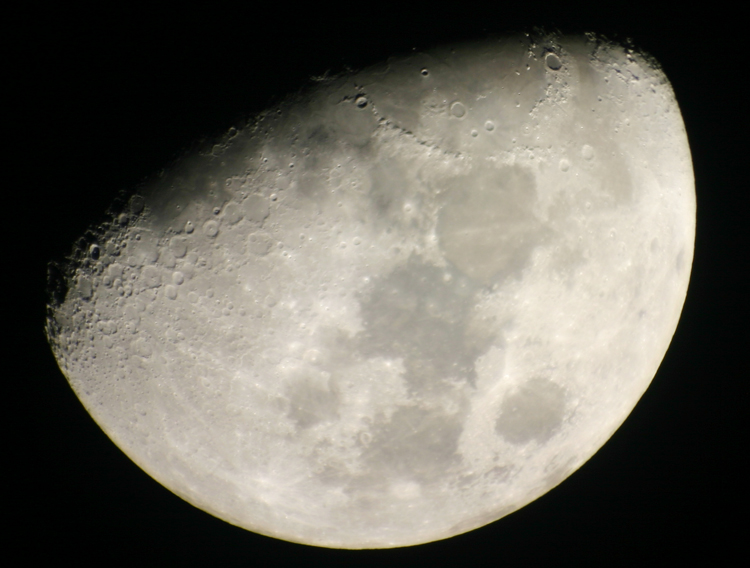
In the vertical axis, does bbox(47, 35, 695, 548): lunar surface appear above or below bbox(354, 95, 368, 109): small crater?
below

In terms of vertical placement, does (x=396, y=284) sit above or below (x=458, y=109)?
below

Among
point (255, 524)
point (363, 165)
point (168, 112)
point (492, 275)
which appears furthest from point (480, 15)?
point (255, 524)

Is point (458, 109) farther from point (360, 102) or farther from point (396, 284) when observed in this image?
point (396, 284)

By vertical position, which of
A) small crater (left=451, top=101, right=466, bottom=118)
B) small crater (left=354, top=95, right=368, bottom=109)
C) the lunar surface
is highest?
small crater (left=354, top=95, right=368, bottom=109)

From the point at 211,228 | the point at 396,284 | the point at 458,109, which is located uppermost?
the point at 458,109

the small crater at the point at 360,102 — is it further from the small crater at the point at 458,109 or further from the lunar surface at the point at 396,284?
the small crater at the point at 458,109

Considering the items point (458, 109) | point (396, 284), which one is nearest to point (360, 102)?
point (458, 109)

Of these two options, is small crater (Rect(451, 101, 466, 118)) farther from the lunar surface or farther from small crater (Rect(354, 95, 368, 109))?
small crater (Rect(354, 95, 368, 109))

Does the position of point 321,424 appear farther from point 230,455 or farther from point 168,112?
point 168,112

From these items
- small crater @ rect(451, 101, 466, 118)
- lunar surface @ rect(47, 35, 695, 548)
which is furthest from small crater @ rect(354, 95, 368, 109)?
small crater @ rect(451, 101, 466, 118)

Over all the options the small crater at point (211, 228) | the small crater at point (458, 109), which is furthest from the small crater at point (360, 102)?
the small crater at point (211, 228)
